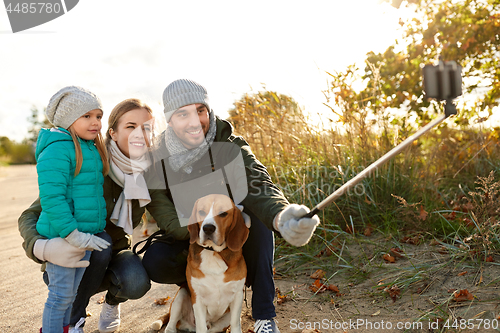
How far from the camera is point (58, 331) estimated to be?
7.80ft

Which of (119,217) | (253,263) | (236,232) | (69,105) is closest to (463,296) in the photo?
(253,263)

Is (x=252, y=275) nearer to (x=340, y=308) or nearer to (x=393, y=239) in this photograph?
(x=340, y=308)

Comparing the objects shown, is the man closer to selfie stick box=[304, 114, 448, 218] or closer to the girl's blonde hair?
the girl's blonde hair

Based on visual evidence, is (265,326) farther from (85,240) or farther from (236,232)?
(85,240)

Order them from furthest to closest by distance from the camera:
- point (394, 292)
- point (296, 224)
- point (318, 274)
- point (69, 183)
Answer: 1. point (318, 274)
2. point (394, 292)
3. point (69, 183)
4. point (296, 224)

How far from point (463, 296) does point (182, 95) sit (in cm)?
248

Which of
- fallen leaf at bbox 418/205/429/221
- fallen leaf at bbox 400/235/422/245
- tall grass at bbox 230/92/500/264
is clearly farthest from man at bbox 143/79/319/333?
fallen leaf at bbox 418/205/429/221

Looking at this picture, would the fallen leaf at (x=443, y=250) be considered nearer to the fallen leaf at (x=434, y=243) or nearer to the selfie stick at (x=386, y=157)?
the fallen leaf at (x=434, y=243)

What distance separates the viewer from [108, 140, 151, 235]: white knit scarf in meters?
2.77

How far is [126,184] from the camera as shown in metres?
2.76

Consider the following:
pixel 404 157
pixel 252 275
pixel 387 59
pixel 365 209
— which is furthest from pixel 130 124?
pixel 387 59

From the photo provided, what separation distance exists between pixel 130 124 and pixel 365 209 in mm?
2550

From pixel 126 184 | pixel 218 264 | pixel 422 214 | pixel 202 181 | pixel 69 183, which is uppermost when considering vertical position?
pixel 69 183

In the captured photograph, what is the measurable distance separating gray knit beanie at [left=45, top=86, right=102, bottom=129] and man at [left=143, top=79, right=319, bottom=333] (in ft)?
1.98
